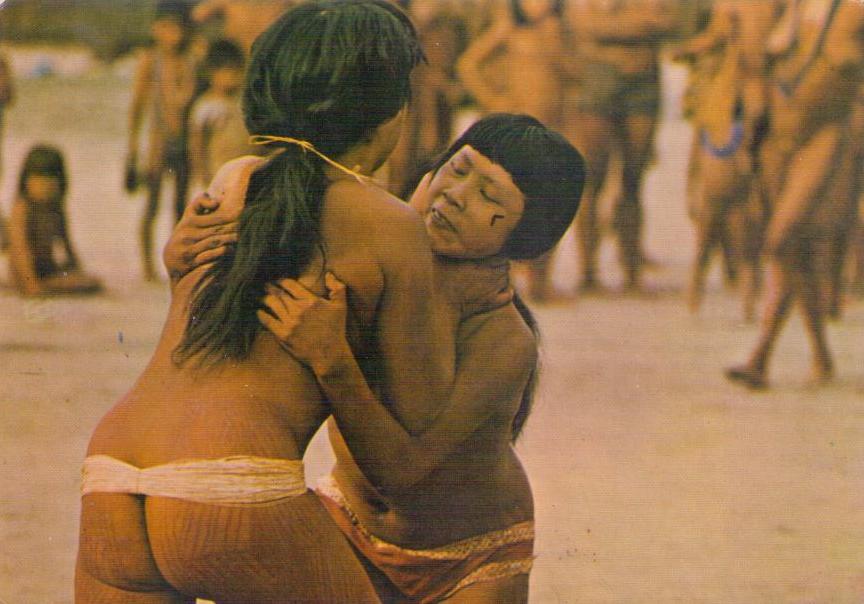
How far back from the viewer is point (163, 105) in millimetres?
3471

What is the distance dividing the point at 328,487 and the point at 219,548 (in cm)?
64

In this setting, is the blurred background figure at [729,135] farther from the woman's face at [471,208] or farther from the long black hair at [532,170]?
the woman's face at [471,208]

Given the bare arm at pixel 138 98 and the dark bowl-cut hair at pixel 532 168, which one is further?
the bare arm at pixel 138 98

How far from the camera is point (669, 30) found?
3.46 meters

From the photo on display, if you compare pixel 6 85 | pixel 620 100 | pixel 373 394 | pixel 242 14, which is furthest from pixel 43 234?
pixel 620 100

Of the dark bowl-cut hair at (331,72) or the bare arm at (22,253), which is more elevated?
the dark bowl-cut hair at (331,72)

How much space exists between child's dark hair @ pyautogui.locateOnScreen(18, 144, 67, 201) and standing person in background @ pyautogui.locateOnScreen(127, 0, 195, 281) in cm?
21

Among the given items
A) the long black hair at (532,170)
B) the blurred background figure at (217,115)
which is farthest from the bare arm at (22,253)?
the long black hair at (532,170)

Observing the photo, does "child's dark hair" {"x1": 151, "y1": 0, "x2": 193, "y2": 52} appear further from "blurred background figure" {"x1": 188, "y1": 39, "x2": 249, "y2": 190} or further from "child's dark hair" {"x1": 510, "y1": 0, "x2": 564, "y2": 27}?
"child's dark hair" {"x1": 510, "y1": 0, "x2": 564, "y2": 27}

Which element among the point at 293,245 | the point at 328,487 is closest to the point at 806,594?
the point at 328,487

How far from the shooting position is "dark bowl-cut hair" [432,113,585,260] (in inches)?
112

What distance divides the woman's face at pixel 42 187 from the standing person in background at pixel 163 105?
0.24m

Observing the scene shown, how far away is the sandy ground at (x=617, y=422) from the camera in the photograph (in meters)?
3.31

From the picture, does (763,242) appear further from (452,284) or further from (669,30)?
(452,284)
